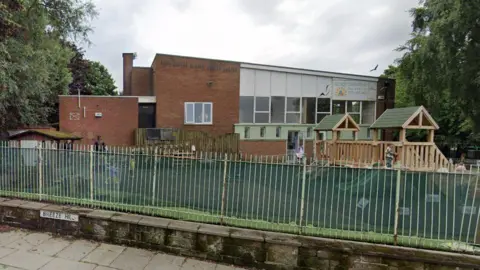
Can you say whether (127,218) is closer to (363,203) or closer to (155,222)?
(155,222)

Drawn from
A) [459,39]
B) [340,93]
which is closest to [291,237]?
[459,39]

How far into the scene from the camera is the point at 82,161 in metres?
5.41

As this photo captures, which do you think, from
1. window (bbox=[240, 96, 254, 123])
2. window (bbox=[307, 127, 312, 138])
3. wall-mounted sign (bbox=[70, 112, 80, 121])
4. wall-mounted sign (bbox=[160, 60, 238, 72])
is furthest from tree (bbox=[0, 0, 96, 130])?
window (bbox=[307, 127, 312, 138])

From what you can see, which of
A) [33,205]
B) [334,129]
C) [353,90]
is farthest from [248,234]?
[353,90]

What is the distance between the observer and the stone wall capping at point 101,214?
4740 millimetres

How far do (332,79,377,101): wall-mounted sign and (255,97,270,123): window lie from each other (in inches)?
194

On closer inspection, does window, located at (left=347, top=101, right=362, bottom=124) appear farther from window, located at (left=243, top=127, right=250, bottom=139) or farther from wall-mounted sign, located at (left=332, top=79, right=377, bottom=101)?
window, located at (left=243, top=127, right=250, bottom=139)

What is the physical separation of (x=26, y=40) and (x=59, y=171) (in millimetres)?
5696

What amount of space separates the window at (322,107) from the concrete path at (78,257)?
55.4 ft

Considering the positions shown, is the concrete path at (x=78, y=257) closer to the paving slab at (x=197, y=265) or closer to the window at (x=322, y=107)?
the paving slab at (x=197, y=265)

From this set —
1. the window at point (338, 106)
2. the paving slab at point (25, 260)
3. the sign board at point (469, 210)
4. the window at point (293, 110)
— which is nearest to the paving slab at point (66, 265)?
the paving slab at point (25, 260)

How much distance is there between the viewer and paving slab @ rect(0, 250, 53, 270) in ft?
13.0

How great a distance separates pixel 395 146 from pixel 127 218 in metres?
10.1

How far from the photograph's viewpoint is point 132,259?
4195 mm
